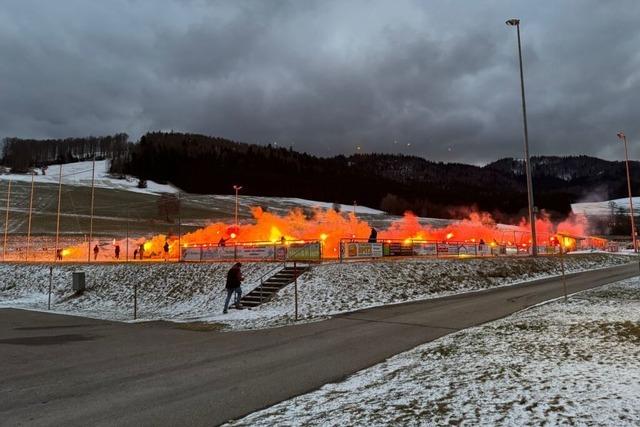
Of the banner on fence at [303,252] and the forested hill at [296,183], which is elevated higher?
the forested hill at [296,183]

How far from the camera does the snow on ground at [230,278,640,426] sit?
5.81 meters

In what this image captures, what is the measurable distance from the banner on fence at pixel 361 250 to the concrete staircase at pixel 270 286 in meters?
4.12

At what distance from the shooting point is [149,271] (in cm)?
2923

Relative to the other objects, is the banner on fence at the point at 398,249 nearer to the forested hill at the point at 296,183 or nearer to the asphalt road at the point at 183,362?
the asphalt road at the point at 183,362

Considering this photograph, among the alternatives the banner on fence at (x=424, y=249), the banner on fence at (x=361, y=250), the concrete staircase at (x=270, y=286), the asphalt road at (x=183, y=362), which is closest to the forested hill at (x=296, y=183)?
the banner on fence at (x=424, y=249)

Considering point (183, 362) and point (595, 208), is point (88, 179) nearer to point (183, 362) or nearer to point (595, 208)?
point (183, 362)

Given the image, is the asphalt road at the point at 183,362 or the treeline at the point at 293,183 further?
the treeline at the point at 293,183

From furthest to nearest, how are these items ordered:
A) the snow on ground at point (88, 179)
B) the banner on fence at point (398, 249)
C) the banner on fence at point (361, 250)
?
the snow on ground at point (88, 179), the banner on fence at point (398, 249), the banner on fence at point (361, 250)

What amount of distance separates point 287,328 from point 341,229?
37.1 meters

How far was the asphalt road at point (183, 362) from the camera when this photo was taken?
7.09 metres

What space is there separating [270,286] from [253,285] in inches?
52.1

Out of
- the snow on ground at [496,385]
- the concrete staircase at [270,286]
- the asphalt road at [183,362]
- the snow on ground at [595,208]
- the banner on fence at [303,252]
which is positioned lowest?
the asphalt road at [183,362]

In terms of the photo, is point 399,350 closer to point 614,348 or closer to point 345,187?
point 614,348

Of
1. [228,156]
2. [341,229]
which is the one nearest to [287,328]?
[341,229]
